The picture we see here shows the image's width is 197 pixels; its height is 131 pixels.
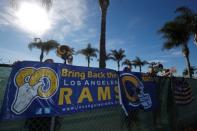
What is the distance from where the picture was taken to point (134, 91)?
4852mm

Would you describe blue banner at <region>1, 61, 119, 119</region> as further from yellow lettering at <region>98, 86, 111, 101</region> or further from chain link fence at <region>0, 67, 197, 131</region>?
chain link fence at <region>0, 67, 197, 131</region>

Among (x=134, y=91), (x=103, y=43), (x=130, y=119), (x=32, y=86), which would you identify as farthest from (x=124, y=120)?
(x=103, y=43)

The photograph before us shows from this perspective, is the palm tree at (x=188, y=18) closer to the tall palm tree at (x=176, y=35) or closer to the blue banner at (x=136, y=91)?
the tall palm tree at (x=176, y=35)

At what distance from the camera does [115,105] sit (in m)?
4.44

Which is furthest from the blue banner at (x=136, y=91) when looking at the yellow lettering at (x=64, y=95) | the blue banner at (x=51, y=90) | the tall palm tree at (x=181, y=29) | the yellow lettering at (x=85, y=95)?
the tall palm tree at (x=181, y=29)

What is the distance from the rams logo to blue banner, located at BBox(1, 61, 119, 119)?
2.07ft

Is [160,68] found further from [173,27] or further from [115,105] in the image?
[173,27]

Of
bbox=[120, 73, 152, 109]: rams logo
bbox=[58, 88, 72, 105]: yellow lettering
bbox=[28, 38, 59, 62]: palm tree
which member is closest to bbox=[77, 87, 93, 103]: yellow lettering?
bbox=[58, 88, 72, 105]: yellow lettering

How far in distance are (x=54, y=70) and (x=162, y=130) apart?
3.79 m

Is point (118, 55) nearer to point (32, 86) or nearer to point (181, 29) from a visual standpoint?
point (181, 29)

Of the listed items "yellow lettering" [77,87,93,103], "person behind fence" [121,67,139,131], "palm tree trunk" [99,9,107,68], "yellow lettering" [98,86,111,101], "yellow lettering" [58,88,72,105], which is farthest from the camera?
"palm tree trunk" [99,9,107,68]

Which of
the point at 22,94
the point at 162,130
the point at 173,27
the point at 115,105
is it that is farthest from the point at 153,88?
the point at 173,27

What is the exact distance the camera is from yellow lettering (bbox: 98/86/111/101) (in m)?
4.10

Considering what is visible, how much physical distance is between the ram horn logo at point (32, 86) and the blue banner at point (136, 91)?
1863 millimetres
